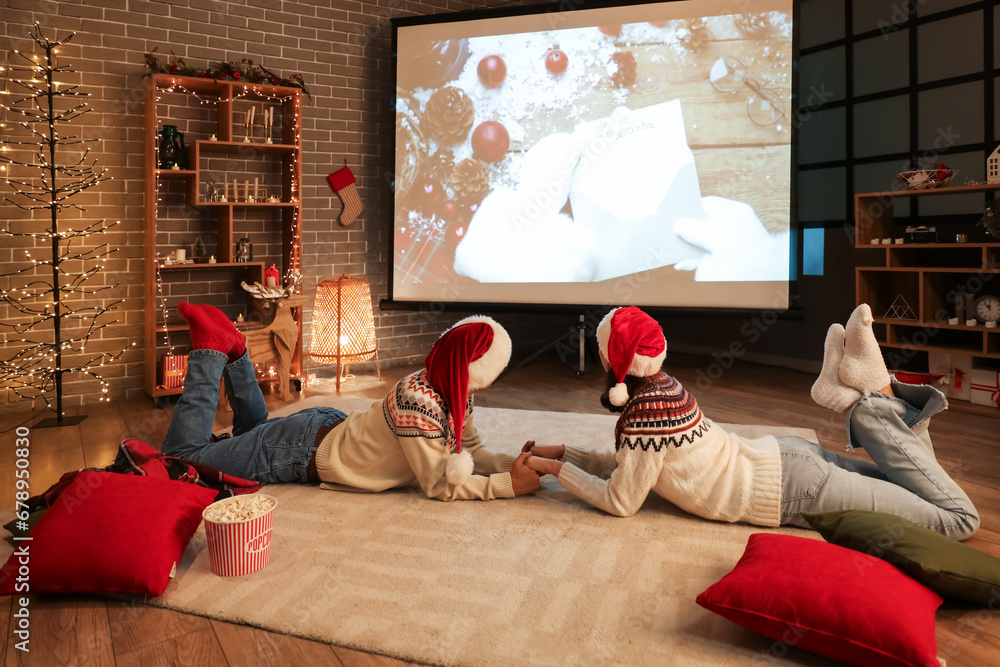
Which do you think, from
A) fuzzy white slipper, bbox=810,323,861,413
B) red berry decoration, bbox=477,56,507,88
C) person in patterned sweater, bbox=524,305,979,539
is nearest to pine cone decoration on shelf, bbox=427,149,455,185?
red berry decoration, bbox=477,56,507,88

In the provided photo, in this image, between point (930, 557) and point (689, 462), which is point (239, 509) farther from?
point (930, 557)

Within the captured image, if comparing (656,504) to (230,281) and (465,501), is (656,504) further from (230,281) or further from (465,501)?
(230,281)

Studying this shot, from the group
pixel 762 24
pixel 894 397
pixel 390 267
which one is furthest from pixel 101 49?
pixel 894 397

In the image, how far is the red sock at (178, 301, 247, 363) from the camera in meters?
2.43

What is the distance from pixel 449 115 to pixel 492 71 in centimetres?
39

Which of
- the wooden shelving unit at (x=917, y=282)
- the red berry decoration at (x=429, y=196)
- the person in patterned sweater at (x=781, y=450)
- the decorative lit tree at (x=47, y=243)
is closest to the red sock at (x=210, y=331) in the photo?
the person in patterned sweater at (x=781, y=450)

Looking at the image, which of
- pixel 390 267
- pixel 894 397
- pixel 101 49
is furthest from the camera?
pixel 390 267

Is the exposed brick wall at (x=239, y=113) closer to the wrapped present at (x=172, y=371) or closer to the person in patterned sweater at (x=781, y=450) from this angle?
the wrapped present at (x=172, y=371)

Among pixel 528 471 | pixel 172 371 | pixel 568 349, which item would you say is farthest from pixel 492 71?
pixel 528 471

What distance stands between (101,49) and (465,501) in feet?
10.9

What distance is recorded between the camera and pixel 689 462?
2.08 metres

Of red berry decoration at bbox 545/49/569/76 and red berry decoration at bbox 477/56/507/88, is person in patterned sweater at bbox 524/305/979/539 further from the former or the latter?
red berry decoration at bbox 477/56/507/88

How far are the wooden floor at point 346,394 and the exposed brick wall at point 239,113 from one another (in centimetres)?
61

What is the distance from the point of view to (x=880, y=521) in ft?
5.72
